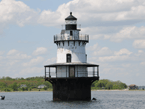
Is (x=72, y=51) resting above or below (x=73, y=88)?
above

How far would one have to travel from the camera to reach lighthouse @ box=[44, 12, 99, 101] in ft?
197

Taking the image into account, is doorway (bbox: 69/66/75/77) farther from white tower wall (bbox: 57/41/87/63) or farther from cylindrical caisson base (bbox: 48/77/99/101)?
white tower wall (bbox: 57/41/87/63)

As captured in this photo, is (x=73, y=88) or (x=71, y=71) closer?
(x=73, y=88)

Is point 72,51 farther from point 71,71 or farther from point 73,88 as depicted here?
point 73,88

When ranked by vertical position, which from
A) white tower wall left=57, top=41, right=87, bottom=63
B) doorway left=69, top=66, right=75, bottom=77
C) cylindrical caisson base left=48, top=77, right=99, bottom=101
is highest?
white tower wall left=57, top=41, right=87, bottom=63

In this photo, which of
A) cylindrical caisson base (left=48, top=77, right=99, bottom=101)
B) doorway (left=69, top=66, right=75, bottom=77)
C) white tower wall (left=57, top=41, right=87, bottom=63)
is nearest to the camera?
cylindrical caisson base (left=48, top=77, right=99, bottom=101)

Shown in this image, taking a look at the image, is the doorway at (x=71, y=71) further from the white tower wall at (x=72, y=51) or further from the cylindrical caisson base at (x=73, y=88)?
the white tower wall at (x=72, y=51)

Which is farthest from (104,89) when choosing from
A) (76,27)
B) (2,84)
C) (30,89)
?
(76,27)

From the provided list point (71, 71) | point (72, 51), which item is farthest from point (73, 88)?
point (72, 51)

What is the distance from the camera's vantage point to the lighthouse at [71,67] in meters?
59.9

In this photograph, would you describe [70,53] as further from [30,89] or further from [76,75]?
[30,89]

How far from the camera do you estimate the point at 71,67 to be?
60.6 meters

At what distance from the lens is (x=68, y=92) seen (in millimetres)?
60031

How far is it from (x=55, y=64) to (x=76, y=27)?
7.97 meters
